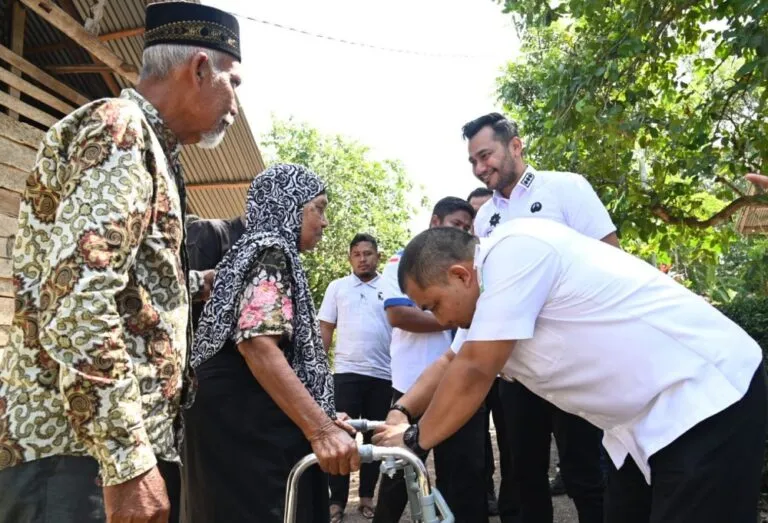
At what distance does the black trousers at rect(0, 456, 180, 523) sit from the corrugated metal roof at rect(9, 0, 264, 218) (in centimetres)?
536

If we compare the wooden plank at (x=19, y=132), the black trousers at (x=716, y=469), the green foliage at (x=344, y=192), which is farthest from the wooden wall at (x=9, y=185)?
the green foliage at (x=344, y=192)

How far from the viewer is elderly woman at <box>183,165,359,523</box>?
250 centimetres

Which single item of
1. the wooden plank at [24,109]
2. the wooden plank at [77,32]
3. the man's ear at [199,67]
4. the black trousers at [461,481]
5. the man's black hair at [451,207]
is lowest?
the black trousers at [461,481]

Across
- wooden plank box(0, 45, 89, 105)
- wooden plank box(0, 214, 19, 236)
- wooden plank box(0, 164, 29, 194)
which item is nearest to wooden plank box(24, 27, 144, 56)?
wooden plank box(0, 45, 89, 105)

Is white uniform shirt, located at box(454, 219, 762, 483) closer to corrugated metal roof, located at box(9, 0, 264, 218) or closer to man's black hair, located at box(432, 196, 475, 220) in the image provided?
man's black hair, located at box(432, 196, 475, 220)

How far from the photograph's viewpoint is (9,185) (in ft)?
18.6

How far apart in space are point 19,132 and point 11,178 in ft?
1.28

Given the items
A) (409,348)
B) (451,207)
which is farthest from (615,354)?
(451,207)

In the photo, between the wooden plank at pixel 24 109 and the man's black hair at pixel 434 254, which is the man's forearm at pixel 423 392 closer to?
the man's black hair at pixel 434 254

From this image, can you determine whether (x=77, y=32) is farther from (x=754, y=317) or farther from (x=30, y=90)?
(x=754, y=317)

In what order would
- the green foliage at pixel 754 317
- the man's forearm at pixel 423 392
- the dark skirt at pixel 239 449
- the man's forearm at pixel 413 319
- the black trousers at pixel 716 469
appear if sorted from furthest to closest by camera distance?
the green foliage at pixel 754 317
the man's forearm at pixel 413 319
the man's forearm at pixel 423 392
the dark skirt at pixel 239 449
the black trousers at pixel 716 469

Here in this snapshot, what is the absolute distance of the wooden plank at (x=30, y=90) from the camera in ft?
17.9

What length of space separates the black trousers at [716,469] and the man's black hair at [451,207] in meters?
2.52

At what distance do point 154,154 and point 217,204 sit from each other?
24.5 feet
